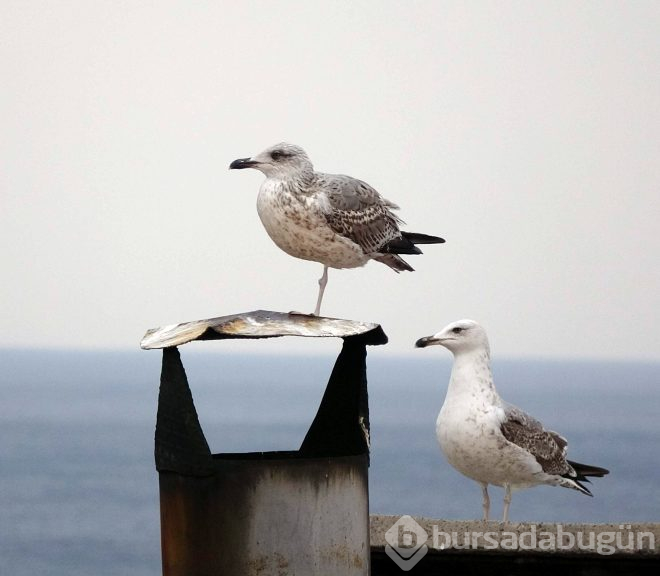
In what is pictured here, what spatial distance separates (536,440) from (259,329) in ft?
15.1

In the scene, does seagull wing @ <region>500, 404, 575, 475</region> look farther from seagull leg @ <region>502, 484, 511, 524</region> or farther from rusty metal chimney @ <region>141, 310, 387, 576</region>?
rusty metal chimney @ <region>141, 310, 387, 576</region>

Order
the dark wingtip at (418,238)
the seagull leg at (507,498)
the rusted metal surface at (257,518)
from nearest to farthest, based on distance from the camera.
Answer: the rusted metal surface at (257,518) → the dark wingtip at (418,238) → the seagull leg at (507,498)

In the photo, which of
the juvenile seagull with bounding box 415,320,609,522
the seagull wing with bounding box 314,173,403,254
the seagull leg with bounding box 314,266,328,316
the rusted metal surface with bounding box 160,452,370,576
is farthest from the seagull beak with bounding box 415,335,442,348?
the rusted metal surface with bounding box 160,452,370,576

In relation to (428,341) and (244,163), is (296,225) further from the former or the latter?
(428,341)

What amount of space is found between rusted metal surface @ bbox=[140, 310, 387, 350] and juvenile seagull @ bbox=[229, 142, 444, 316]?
1.30 m

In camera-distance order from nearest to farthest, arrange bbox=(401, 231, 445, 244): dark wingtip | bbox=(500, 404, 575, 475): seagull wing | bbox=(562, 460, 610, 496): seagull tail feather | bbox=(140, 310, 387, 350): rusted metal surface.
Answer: bbox=(140, 310, 387, 350): rusted metal surface → bbox=(401, 231, 445, 244): dark wingtip → bbox=(500, 404, 575, 475): seagull wing → bbox=(562, 460, 610, 496): seagull tail feather

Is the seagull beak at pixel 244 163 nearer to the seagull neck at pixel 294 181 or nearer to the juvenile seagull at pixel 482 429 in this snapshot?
the seagull neck at pixel 294 181

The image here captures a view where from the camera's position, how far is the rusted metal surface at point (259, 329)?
7.29 m

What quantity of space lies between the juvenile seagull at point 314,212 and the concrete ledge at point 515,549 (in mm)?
2308

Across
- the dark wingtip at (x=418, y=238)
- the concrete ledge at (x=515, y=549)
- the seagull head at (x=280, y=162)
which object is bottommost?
the concrete ledge at (x=515, y=549)

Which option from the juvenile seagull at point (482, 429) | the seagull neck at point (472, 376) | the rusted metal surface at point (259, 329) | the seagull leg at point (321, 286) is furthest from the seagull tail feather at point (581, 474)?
the rusted metal surface at point (259, 329)

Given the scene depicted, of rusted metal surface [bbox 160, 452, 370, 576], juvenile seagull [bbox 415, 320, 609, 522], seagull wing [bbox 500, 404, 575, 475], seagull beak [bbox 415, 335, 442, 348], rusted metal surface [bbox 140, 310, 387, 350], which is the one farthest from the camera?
seagull wing [bbox 500, 404, 575, 475]

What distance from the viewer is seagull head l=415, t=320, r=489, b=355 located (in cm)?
1123

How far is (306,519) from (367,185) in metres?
3.51
